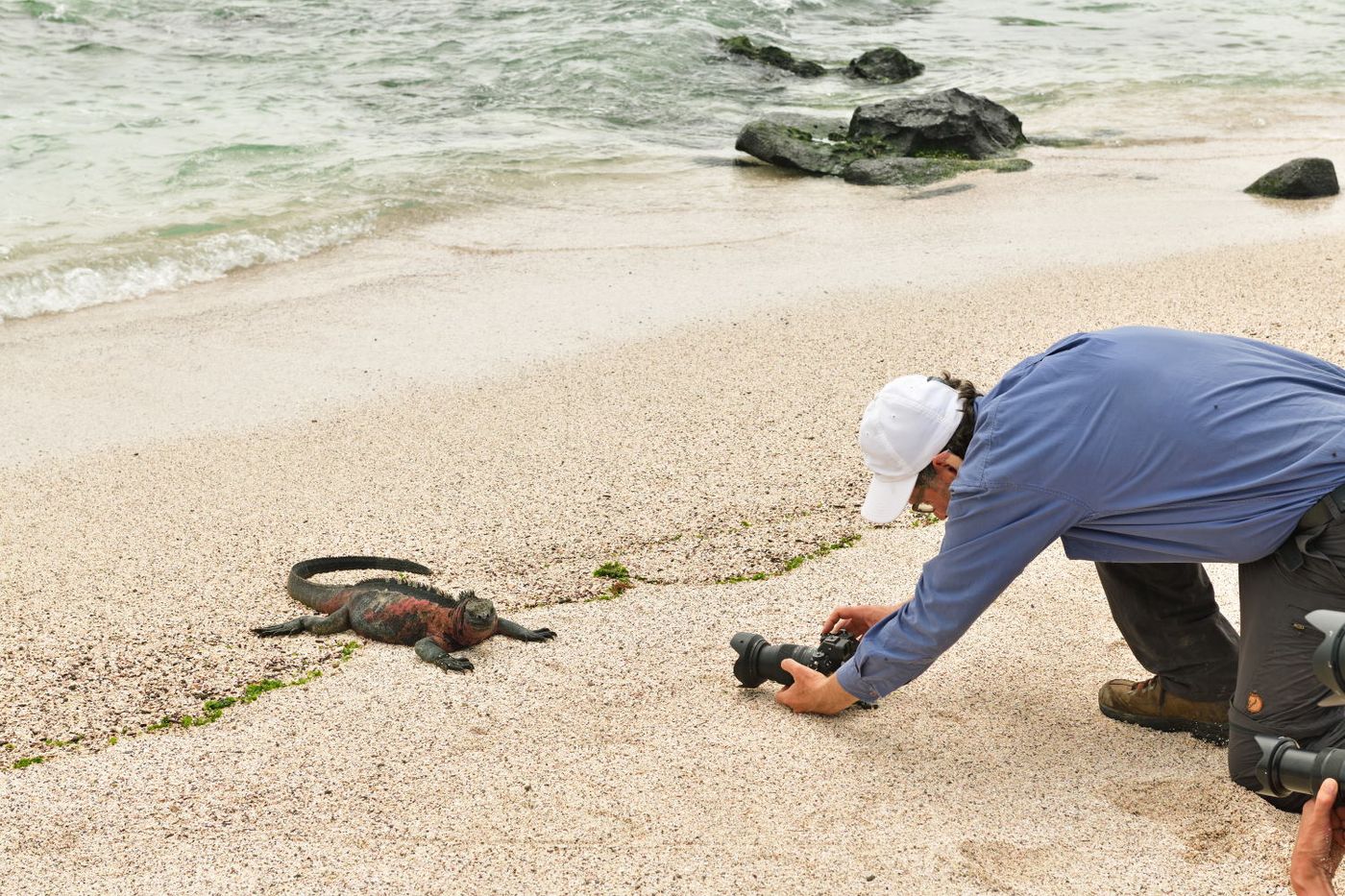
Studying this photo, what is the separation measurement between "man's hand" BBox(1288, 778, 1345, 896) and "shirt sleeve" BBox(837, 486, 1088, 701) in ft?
2.70

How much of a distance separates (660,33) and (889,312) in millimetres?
11621

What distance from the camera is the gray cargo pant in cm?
272

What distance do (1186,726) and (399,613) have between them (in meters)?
2.48

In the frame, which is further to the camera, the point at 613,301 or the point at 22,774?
the point at 613,301

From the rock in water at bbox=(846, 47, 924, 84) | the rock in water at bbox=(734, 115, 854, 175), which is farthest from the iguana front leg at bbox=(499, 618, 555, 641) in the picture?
the rock in water at bbox=(846, 47, 924, 84)

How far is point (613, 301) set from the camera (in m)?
7.60

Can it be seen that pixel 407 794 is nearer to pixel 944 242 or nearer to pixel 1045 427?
pixel 1045 427

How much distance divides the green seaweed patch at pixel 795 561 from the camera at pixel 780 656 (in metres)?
0.79

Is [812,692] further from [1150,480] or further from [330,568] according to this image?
[330,568]

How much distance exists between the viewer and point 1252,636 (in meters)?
2.86

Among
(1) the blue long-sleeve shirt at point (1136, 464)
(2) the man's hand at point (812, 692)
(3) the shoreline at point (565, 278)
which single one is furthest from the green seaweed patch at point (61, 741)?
(3) the shoreline at point (565, 278)

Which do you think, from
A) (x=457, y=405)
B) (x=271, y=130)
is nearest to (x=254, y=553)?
(x=457, y=405)

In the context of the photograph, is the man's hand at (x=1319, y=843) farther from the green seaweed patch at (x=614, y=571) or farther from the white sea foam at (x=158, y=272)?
the white sea foam at (x=158, y=272)

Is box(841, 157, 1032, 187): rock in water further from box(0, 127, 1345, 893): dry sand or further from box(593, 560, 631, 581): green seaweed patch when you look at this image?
box(593, 560, 631, 581): green seaweed patch
